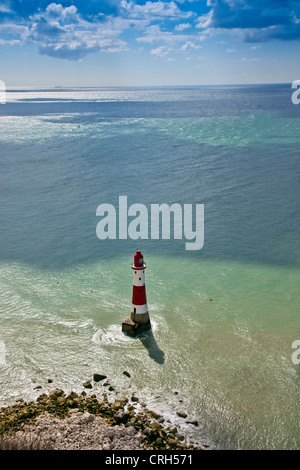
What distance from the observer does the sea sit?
584 centimetres

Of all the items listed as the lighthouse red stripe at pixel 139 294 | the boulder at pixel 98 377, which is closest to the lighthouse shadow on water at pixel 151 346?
the lighthouse red stripe at pixel 139 294

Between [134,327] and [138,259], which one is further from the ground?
[138,259]

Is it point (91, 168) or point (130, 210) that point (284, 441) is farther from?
point (91, 168)

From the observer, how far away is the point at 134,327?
23.9 feet

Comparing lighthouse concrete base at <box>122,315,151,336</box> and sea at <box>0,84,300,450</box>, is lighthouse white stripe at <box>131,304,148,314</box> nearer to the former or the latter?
lighthouse concrete base at <box>122,315,151,336</box>

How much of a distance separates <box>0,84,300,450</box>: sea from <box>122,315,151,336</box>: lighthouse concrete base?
0.09 meters

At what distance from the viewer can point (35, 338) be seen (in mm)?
7391

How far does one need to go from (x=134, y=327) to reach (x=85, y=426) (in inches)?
96.8

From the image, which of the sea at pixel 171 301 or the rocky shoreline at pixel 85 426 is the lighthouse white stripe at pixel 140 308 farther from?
the rocky shoreline at pixel 85 426

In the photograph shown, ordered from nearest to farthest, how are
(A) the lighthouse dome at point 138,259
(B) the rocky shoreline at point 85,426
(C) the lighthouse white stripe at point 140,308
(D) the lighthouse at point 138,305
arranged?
1. (B) the rocky shoreline at point 85,426
2. (A) the lighthouse dome at point 138,259
3. (D) the lighthouse at point 138,305
4. (C) the lighthouse white stripe at point 140,308

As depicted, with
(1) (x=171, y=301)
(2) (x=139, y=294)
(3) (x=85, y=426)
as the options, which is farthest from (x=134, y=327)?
(3) (x=85, y=426)

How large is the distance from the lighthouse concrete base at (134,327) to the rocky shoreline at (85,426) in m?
1.70

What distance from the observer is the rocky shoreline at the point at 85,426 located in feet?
15.5

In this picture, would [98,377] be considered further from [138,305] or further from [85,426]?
[138,305]
